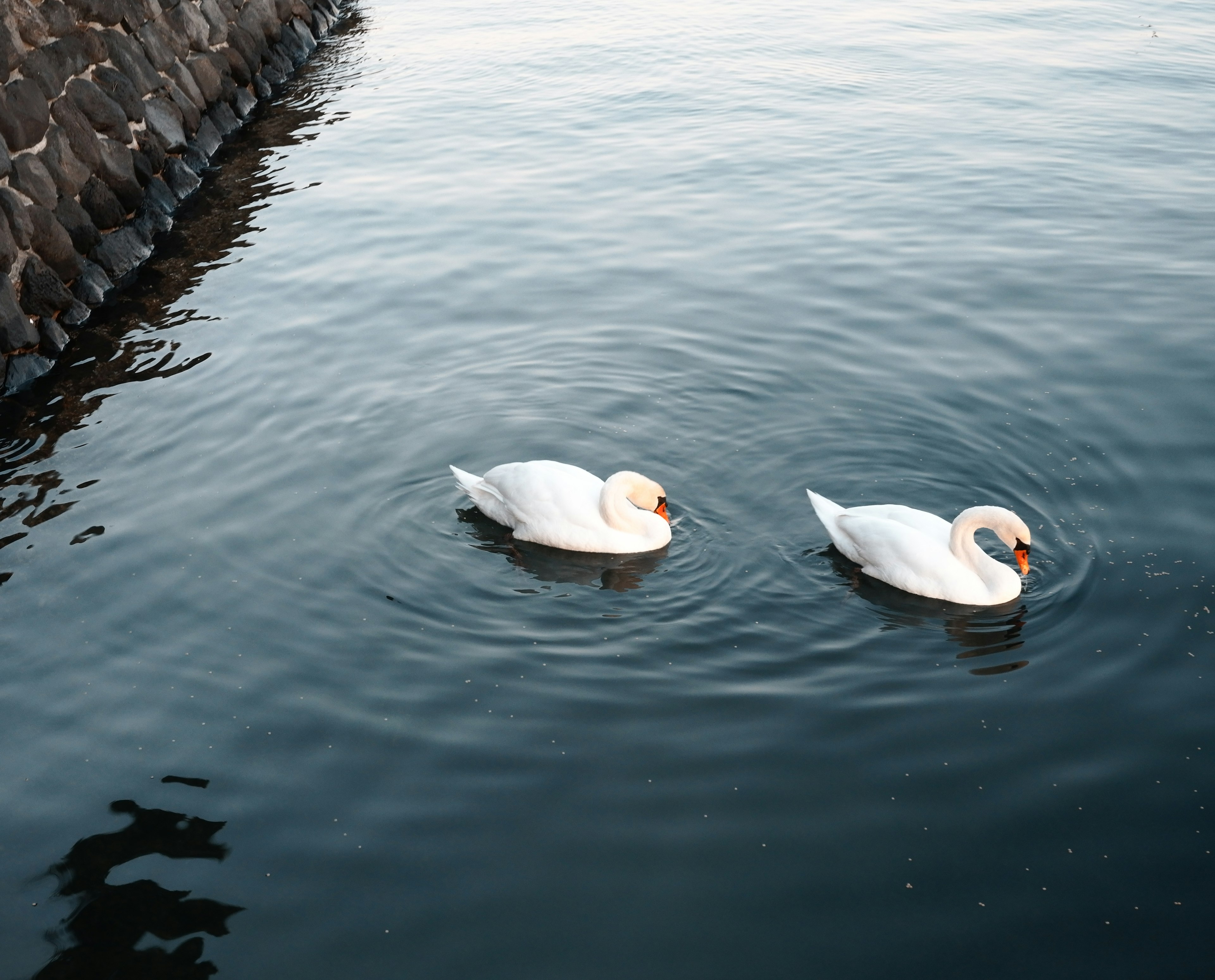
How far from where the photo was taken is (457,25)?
1227 inches

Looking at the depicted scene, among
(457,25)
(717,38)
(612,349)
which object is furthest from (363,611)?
(457,25)

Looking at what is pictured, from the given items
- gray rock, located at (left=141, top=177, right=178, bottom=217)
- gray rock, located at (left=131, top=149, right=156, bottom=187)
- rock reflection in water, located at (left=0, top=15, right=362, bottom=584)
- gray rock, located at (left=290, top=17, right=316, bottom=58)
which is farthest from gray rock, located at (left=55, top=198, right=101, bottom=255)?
gray rock, located at (left=290, top=17, right=316, bottom=58)

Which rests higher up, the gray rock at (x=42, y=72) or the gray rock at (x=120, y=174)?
the gray rock at (x=42, y=72)

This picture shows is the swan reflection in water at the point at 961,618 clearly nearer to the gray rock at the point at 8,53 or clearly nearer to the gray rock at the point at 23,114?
the gray rock at the point at 23,114

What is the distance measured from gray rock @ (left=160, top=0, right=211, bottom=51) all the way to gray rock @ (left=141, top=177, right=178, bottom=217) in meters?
4.16

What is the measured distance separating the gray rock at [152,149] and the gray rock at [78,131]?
6.22 feet

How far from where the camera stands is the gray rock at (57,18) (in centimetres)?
1661

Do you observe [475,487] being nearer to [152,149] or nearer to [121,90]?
[121,90]

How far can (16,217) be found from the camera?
14.4 meters

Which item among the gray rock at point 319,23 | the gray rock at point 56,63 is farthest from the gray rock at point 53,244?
the gray rock at point 319,23

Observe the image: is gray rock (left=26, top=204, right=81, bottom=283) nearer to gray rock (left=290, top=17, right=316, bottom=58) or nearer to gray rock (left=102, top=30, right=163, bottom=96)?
gray rock (left=102, top=30, right=163, bottom=96)

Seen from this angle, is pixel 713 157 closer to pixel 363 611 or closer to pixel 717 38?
pixel 717 38

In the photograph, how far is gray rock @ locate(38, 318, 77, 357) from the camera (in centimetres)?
1384

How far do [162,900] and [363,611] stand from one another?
9.22 feet
